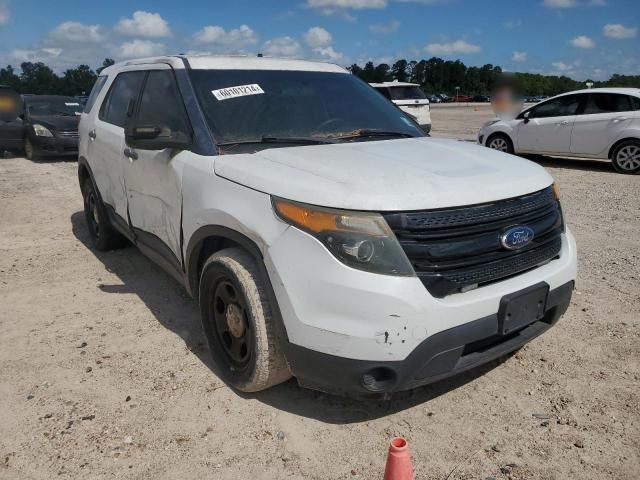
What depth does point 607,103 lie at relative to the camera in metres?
10.3

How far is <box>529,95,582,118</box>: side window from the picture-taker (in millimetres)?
10766

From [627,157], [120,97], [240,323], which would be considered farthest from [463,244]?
[627,157]

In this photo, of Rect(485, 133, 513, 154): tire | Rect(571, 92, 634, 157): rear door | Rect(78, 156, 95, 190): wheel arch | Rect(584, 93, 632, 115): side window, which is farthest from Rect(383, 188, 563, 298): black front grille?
Rect(485, 133, 513, 154): tire

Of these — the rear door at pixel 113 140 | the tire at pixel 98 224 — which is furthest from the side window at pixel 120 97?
the tire at pixel 98 224

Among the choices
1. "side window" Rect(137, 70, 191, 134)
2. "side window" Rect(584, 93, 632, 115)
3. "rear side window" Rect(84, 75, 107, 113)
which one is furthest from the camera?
"side window" Rect(584, 93, 632, 115)

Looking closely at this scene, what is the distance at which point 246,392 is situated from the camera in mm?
3008

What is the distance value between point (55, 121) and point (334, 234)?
1280 centimetres

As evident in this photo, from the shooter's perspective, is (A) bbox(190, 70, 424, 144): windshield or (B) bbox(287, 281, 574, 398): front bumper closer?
(B) bbox(287, 281, 574, 398): front bumper

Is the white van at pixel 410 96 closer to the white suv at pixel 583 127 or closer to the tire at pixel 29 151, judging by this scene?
→ the white suv at pixel 583 127

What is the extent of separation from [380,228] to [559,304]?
47.7 inches

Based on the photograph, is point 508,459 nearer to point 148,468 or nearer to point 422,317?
point 422,317

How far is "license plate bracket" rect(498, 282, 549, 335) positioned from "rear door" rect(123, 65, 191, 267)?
1967mm

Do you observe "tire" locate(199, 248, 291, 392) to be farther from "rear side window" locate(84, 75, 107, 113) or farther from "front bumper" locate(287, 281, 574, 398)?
"rear side window" locate(84, 75, 107, 113)

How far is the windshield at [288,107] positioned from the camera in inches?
128
